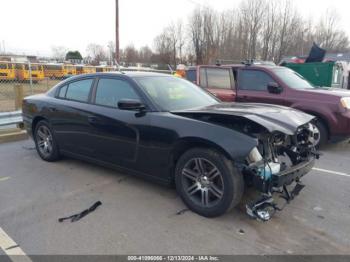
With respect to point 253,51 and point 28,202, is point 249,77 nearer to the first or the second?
point 28,202

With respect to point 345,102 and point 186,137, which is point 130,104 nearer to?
point 186,137

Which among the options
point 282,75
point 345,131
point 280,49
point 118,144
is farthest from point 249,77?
point 280,49

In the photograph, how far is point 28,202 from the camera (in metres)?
3.78

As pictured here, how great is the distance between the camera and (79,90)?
484 cm

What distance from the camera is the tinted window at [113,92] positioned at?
412 cm

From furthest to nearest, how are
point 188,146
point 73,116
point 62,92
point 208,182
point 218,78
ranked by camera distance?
1. point 218,78
2. point 62,92
3. point 73,116
4. point 188,146
5. point 208,182

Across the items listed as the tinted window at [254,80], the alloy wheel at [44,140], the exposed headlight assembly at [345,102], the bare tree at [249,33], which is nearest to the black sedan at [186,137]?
the alloy wheel at [44,140]

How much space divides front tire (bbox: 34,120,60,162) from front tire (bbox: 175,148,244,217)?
2640mm

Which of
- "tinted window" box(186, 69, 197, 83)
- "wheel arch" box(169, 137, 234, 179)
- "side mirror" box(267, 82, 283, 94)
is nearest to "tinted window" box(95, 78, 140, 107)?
"wheel arch" box(169, 137, 234, 179)

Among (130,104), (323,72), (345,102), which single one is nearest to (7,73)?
(323,72)

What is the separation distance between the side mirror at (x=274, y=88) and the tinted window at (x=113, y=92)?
370 cm

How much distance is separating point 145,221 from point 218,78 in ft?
17.5

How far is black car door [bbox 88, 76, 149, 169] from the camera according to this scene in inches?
156

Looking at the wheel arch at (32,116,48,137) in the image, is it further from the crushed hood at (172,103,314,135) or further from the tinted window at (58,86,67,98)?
the crushed hood at (172,103,314,135)
